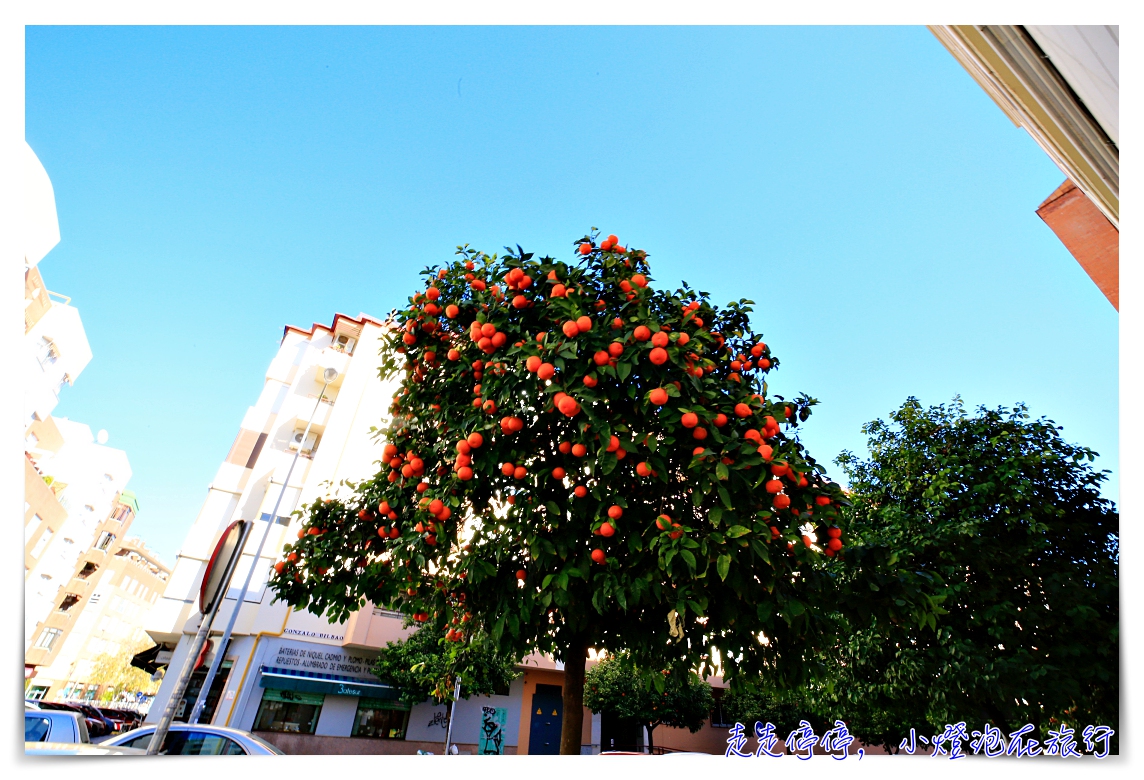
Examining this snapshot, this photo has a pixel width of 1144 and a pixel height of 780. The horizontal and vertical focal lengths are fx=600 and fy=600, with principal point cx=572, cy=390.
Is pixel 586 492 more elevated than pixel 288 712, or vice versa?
pixel 586 492

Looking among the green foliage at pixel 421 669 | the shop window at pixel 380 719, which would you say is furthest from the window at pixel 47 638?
the green foliage at pixel 421 669

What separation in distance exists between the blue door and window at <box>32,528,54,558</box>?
26.4 meters

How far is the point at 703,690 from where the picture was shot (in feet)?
71.1

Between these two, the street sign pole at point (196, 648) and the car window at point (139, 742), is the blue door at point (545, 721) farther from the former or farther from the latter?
the street sign pole at point (196, 648)

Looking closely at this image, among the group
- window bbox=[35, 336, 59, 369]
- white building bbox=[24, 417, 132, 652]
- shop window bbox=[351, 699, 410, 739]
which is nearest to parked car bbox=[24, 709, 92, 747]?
shop window bbox=[351, 699, 410, 739]

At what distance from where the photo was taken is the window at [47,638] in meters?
38.8

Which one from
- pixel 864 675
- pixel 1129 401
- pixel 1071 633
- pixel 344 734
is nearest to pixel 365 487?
pixel 1129 401

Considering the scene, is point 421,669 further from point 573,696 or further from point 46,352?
point 46,352

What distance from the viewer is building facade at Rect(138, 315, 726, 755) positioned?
17.0m

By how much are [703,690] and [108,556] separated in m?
59.1

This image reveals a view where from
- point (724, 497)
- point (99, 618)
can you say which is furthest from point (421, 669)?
point (99, 618)

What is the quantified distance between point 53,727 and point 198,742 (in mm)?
2697

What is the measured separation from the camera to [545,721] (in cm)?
2072

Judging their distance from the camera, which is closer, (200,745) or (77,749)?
(77,749)
